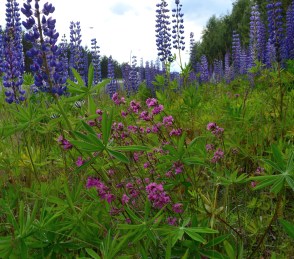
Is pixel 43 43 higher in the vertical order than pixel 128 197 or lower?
higher

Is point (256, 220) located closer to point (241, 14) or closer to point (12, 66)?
point (12, 66)

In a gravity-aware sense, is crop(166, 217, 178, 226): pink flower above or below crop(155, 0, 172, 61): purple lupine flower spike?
below

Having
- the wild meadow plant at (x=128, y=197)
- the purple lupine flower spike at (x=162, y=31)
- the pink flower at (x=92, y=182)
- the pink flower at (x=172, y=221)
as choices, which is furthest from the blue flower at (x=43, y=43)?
the purple lupine flower spike at (x=162, y=31)

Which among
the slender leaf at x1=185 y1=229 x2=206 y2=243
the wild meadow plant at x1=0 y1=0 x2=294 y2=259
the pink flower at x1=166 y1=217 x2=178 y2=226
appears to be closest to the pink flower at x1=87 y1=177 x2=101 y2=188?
the wild meadow plant at x1=0 y1=0 x2=294 y2=259

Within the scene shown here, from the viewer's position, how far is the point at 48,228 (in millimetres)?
1388

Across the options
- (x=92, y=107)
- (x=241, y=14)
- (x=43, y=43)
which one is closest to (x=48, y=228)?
(x=92, y=107)

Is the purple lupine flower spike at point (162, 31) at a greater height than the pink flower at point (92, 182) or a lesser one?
greater

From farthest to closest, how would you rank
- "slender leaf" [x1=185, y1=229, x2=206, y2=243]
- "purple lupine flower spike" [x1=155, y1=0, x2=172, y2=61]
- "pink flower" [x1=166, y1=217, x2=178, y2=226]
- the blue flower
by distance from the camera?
"purple lupine flower spike" [x1=155, y1=0, x2=172, y2=61]
the blue flower
"pink flower" [x1=166, y1=217, x2=178, y2=226]
"slender leaf" [x1=185, y1=229, x2=206, y2=243]

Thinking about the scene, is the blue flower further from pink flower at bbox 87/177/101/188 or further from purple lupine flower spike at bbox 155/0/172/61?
purple lupine flower spike at bbox 155/0/172/61

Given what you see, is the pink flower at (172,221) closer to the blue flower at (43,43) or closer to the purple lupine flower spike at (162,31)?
the blue flower at (43,43)

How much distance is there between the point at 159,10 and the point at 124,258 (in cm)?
668

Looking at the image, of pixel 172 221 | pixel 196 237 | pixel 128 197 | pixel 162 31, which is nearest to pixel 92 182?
pixel 128 197

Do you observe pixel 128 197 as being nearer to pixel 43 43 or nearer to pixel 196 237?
pixel 196 237

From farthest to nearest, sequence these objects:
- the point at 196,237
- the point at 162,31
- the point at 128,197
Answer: the point at 162,31
the point at 128,197
the point at 196,237
